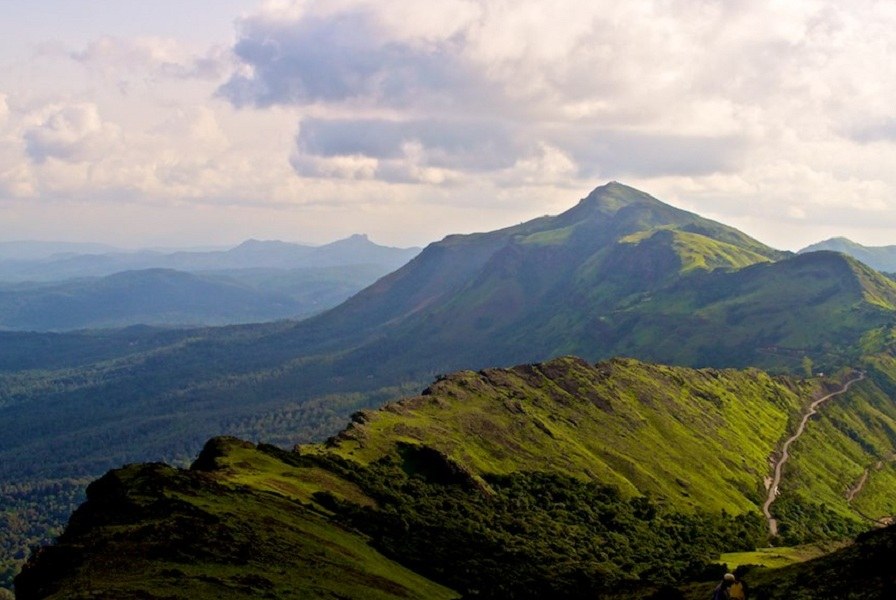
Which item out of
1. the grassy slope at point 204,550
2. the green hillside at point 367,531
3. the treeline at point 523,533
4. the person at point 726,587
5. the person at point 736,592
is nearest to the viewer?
the person at point 726,587

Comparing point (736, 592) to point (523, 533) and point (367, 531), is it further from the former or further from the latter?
point (523, 533)

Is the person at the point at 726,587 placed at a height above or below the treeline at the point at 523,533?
above

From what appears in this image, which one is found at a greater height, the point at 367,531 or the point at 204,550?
the point at 204,550

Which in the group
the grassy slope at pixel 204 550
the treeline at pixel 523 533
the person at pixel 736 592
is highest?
the person at pixel 736 592

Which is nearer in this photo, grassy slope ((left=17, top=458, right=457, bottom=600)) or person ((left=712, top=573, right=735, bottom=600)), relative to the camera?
person ((left=712, top=573, right=735, bottom=600))

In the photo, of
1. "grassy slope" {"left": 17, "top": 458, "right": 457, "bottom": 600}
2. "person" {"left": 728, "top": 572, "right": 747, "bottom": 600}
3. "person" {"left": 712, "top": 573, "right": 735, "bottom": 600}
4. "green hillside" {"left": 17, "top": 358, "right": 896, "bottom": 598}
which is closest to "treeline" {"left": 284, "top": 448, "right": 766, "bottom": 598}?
"green hillside" {"left": 17, "top": 358, "right": 896, "bottom": 598}

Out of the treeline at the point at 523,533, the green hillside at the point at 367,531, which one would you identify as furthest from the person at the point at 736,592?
the treeline at the point at 523,533

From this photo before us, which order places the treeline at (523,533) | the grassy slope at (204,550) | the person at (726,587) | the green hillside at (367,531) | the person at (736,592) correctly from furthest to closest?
the treeline at (523,533), the green hillside at (367,531), the grassy slope at (204,550), the person at (736,592), the person at (726,587)

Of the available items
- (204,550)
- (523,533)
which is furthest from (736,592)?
(523,533)

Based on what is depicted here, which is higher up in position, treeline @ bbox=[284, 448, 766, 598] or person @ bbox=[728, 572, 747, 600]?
person @ bbox=[728, 572, 747, 600]

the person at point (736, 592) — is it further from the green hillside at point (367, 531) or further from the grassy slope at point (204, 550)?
the green hillside at point (367, 531)

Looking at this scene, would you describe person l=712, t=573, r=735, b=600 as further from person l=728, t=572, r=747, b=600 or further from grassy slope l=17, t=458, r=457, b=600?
grassy slope l=17, t=458, r=457, b=600

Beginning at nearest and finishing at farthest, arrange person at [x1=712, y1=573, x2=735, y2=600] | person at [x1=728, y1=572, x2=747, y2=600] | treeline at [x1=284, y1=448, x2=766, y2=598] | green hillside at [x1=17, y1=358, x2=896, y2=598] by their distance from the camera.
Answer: person at [x1=712, y1=573, x2=735, y2=600] → person at [x1=728, y1=572, x2=747, y2=600] → green hillside at [x1=17, y1=358, x2=896, y2=598] → treeline at [x1=284, y1=448, x2=766, y2=598]

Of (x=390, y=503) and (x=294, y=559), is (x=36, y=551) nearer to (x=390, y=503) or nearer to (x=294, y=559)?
(x=294, y=559)
